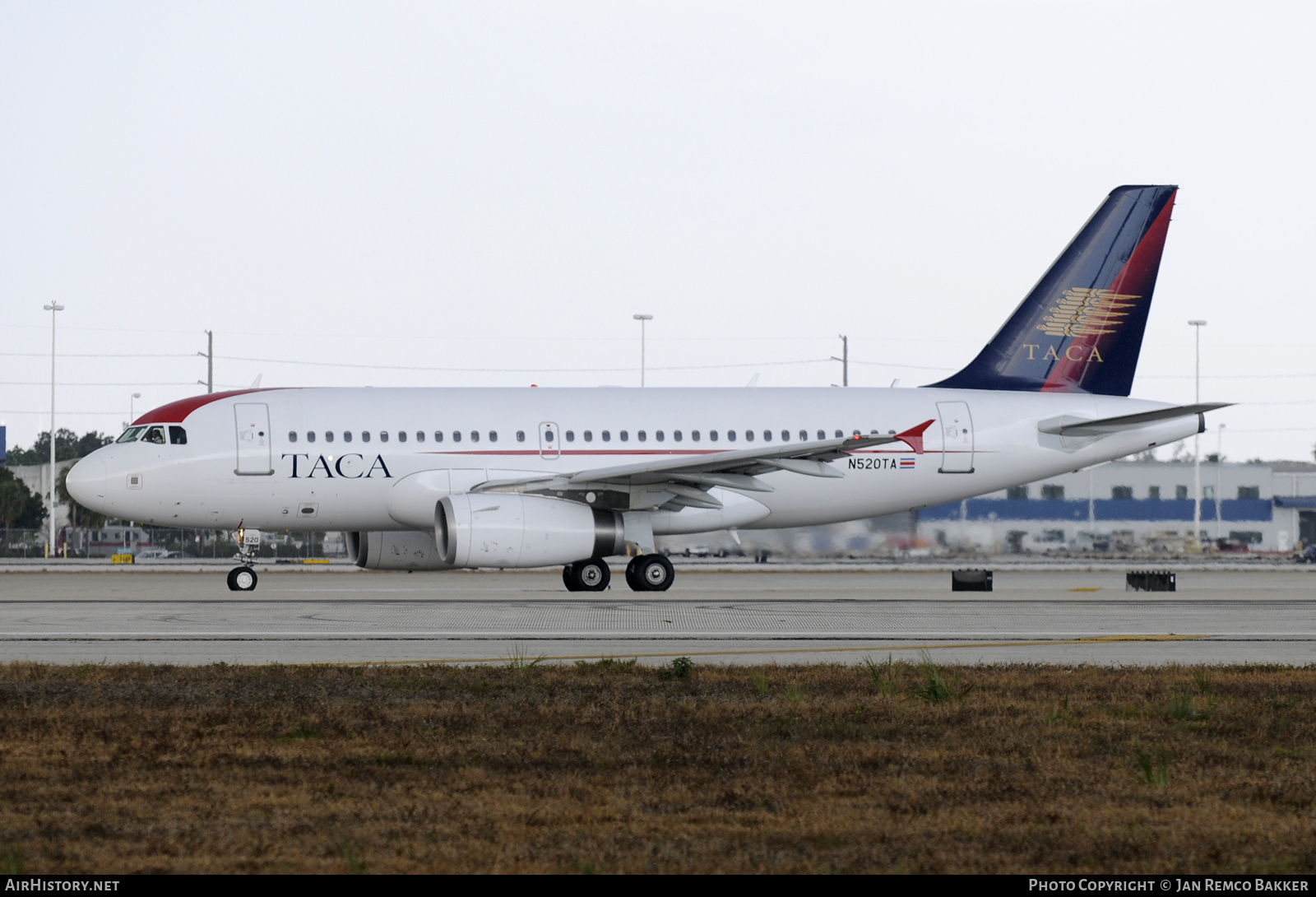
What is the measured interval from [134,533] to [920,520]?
36.6 m

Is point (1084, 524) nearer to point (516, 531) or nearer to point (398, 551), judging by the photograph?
point (398, 551)

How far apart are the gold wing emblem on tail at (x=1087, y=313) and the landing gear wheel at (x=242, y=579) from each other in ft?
51.4

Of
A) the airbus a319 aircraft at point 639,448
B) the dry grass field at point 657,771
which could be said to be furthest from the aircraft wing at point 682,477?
the dry grass field at point 657,771

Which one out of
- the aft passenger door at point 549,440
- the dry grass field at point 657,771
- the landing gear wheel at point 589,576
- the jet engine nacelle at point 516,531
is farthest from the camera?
the aft passenger door at point 549,440

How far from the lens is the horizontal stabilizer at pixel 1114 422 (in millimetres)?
26812

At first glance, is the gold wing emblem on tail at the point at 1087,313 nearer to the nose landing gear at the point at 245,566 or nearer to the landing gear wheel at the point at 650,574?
the landing gear wheel at the point at 650,574

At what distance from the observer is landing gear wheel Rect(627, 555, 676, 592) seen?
82.3 ft

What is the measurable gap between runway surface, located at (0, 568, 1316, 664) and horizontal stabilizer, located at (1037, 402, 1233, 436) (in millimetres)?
3009

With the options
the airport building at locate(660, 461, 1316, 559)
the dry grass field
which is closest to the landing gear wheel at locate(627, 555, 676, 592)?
the airport building at locate(660, 461, 1316, 559)

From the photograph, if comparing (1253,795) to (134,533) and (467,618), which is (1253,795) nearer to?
(467,618)

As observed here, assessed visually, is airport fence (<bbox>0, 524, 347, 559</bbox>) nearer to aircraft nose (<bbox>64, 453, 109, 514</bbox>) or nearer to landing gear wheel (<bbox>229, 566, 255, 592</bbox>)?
landing gear wheel (<bbox>229, 566, 255, 592</bbox>)

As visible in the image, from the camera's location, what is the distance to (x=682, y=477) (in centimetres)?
2422

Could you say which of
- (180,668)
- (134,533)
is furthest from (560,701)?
(134,533)

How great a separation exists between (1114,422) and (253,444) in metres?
15.7
